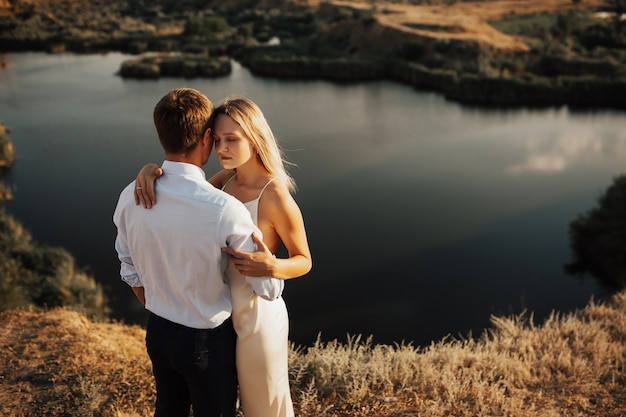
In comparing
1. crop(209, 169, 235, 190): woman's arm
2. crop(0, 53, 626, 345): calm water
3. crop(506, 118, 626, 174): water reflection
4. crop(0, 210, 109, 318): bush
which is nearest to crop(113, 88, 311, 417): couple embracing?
crop(209, 169, 235, 190): woman's arm

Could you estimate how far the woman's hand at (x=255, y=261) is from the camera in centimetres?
166

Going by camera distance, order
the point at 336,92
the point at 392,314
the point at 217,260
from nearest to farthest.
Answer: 1. the point at 217,260
2. the point at 392,314
3. the point at 336,92

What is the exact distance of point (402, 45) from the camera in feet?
81.1

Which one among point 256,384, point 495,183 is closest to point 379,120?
point 495,183

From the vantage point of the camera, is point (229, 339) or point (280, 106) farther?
point (280, 106)

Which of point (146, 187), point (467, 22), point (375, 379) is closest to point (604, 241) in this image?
point (375, 379)

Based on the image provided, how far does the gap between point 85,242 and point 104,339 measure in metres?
6.01

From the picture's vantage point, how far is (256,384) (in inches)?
76.2

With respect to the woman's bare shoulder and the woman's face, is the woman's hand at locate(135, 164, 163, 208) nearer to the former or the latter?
the woman's face

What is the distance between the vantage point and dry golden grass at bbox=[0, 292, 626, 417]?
308 centimetres

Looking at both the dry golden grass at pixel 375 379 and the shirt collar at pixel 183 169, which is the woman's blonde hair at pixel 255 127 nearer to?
the shirt collar at pixel 183 169

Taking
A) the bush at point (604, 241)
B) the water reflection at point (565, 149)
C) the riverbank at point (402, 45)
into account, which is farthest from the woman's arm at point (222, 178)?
the riverbank at point (402, 45)

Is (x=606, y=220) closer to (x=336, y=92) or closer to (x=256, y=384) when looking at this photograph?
(x=256, y=384)

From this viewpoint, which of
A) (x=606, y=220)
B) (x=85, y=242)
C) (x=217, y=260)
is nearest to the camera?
(x=217, y=260)
